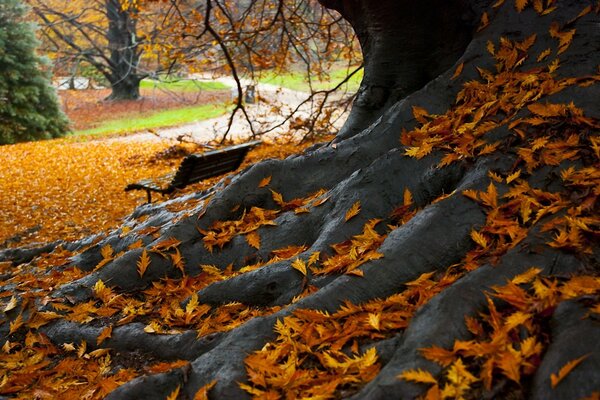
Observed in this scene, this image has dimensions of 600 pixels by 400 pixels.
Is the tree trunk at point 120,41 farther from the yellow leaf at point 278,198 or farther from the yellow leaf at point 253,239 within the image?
the yellow leaf at point 253,239

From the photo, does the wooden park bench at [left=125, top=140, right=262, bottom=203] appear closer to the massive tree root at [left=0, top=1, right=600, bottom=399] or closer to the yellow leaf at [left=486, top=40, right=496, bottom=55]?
the massive tree root at [left=0, top=1, right=600, bottom=399]

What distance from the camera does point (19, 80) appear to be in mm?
17797

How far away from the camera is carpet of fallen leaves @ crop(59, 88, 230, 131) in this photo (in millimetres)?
27359

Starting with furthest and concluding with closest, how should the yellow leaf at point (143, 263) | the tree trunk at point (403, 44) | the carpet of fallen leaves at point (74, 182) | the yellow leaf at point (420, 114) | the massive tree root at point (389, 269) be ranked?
the carpet of fallen leaves at point (74, 182), the tree trunk at point (403, 44), the yellow leaf at point (420, 114), the yellow leaf at point (143, 263), the massive tree root at point (389, 269)

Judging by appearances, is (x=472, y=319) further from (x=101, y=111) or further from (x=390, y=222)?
(x=101, y=111)

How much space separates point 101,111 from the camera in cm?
2877

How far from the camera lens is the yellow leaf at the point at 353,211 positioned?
2.98 m

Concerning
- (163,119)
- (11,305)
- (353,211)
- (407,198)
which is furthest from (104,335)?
(163,119)

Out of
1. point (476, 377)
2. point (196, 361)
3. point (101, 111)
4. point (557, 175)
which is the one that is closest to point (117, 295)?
point (196, 361)

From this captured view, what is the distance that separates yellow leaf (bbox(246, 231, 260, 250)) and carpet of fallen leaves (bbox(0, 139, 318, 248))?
4304mm

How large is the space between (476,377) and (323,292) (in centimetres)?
86

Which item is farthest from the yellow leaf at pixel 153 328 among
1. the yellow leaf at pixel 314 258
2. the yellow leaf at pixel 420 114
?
the yellow leaf at pixel 420 114

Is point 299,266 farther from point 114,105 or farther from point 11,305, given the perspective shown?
point 114,105

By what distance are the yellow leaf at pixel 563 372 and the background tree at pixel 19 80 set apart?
61.8 feet
